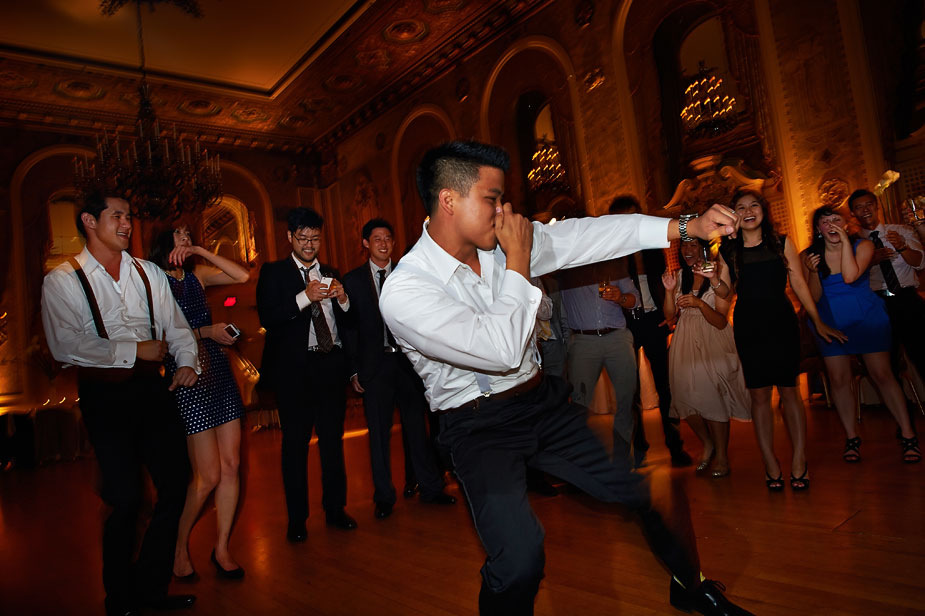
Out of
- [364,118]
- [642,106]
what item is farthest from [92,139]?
[642,106]

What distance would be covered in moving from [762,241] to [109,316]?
Result: 324cm

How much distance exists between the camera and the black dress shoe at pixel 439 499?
369cm

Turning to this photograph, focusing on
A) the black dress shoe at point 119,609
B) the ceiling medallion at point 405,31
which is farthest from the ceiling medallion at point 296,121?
the black dress shoe at point 119,609

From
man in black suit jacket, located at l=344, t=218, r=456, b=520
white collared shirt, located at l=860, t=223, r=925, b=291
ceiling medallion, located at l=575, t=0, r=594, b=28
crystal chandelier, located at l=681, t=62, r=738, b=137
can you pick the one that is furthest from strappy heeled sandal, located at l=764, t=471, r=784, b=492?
ceiling medallion, located at l=575, t=0, r=594, b=28

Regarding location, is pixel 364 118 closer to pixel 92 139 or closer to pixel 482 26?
pixel 482 26

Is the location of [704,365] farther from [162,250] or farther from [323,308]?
[162,250]

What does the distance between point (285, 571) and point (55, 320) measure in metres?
1.50

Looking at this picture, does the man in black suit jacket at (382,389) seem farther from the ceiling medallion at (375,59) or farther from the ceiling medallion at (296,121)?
the ceiling medallion at (296,121)

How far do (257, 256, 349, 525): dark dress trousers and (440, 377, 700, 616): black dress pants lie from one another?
1.84 m

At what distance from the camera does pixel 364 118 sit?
36.6ft

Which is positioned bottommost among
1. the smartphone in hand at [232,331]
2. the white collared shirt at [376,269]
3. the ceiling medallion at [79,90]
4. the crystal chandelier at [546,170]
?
the smartphone in hand at [232,331]

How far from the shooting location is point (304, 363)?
11.1ft

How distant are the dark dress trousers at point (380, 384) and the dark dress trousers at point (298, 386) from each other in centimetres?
22

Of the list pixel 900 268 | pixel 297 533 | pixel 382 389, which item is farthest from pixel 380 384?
pixel 900 268
